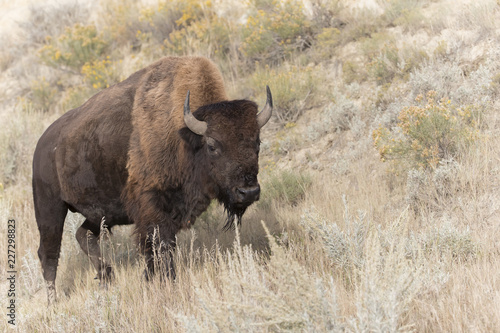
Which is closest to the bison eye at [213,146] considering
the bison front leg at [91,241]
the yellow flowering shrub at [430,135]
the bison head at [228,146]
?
the bison head at [228,146]

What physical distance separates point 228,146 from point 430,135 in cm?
275

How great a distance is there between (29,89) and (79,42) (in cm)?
219

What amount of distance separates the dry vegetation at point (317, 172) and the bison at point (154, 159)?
1.49 ft

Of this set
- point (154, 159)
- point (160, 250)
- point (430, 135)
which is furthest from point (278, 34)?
point (160, 250)

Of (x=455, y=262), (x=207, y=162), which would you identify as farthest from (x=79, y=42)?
(x=455, y=262)

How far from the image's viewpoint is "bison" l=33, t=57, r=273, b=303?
4508 mm

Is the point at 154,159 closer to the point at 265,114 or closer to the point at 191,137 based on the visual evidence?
the point at 191,137

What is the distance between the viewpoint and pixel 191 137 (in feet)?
15.6

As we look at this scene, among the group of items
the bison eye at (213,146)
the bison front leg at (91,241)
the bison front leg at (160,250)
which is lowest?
the bison front leg at (91,241)

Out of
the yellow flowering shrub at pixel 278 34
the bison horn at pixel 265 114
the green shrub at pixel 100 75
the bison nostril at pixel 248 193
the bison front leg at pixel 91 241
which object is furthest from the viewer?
the green shrub at pixel 100 75

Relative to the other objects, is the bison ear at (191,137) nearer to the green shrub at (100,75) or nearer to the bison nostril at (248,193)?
the bison nostril at (248,193)

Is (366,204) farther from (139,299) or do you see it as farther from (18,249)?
(18,249)

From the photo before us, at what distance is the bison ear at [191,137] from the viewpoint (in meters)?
4.75

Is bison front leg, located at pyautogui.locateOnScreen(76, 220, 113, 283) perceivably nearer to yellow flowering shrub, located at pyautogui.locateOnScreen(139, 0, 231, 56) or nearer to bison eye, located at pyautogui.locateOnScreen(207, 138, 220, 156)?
bison eye, located at pyautogui.locateOnScreen(207, 138, 220, 156)
